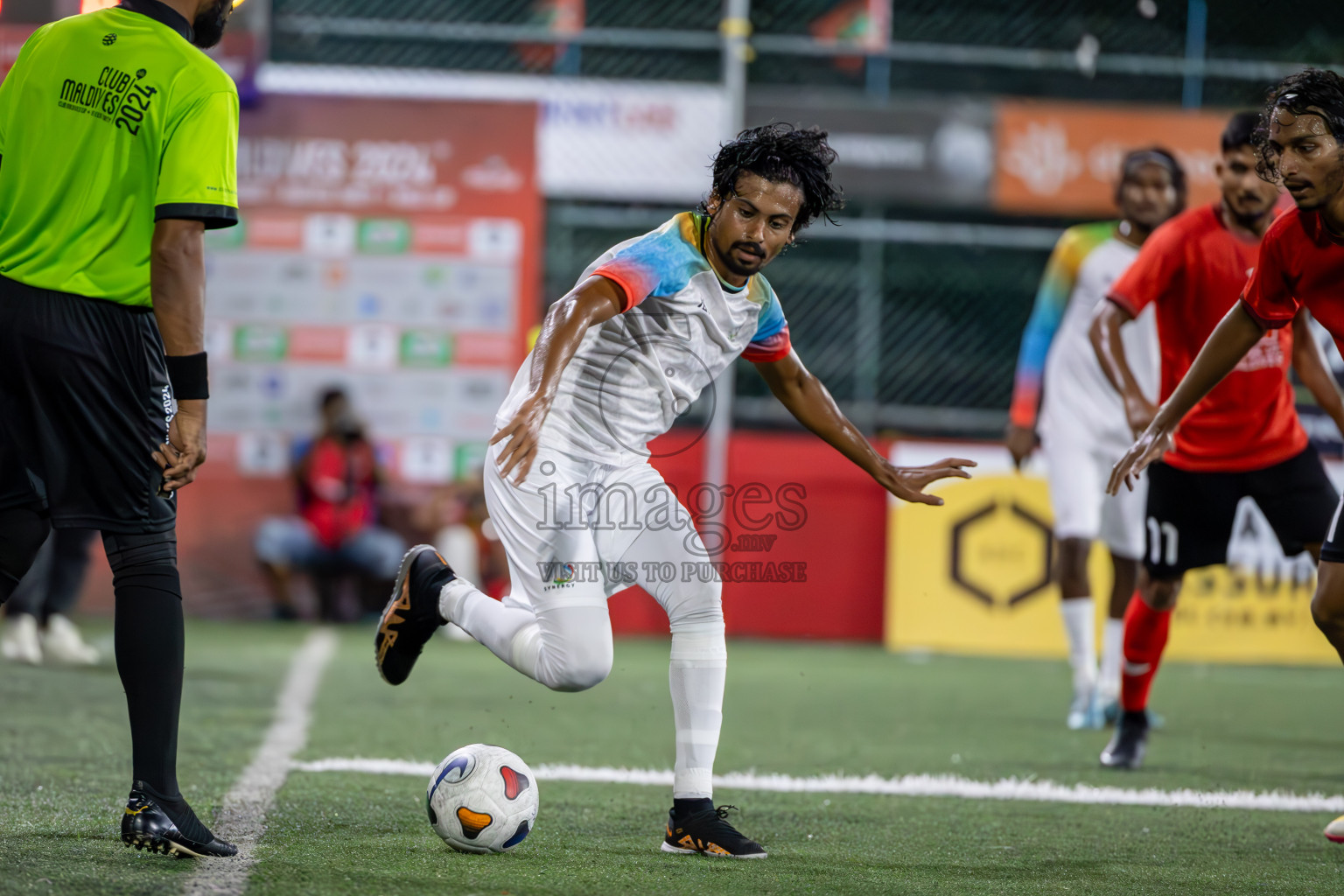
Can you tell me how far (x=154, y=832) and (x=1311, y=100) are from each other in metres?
3.27

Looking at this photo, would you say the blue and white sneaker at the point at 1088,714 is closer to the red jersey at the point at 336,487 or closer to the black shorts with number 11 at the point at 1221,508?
the black shorts with number 11 at the point at 1221,508

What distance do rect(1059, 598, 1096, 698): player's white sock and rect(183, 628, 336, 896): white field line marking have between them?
340 centimetres

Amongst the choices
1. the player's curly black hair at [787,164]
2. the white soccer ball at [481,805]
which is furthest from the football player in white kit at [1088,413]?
the white soccer ball at [481,805]

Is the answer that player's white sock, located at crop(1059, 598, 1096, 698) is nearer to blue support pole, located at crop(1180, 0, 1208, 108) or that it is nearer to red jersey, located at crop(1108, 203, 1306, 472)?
red jersey, located at crop(1108, 203, 1306, 472)

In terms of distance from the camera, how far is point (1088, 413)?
7395mm

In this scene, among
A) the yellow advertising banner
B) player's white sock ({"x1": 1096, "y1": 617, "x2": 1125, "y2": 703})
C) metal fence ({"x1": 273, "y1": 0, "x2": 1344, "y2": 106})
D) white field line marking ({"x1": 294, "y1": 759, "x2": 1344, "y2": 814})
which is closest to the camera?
white field line marking ({"x1": 294, "y1": 759, "x2": 1344, "y2": 814})

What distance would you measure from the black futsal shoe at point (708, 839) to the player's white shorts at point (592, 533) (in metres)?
0.56

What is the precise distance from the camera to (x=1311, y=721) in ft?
24.9

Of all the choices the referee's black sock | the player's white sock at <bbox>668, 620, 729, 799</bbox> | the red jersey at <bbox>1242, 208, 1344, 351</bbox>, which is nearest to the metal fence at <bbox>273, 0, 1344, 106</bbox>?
the red jersey at <bbox>1242, 208, 1344, 351</bbox>

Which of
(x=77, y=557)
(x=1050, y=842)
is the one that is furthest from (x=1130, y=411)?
(x=77, y=557)

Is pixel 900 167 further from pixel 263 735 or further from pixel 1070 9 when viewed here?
pixel 263 735

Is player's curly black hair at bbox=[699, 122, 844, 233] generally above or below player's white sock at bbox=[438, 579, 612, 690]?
above

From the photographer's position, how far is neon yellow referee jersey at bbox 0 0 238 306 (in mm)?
3441

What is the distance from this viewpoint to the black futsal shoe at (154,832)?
11.5ft
